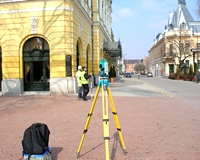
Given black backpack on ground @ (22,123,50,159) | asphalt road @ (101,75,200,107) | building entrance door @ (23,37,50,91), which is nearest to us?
black backpack on ground @ (22,123,50,159)

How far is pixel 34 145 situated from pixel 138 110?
5969 mm

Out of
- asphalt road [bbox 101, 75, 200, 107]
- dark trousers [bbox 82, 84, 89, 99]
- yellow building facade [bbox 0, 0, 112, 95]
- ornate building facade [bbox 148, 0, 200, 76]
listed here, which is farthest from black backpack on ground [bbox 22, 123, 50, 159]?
ornate building facade [bbox 148, 0, 200, 76]

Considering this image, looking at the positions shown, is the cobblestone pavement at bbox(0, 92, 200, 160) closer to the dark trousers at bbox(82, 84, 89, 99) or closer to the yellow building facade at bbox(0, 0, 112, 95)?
the dark trousers at bbox(82, 84, 89, 99)

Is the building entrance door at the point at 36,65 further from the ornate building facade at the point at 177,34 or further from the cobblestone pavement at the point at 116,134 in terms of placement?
the ornate building facade at the point at 177,34

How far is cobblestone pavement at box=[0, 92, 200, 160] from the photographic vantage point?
4.49 m

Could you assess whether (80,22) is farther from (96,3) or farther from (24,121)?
(24,121)

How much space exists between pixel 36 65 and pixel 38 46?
1.32 metres

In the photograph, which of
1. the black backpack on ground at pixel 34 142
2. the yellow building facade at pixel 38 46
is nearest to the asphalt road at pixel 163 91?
the yellow building facade at pixel 38 46

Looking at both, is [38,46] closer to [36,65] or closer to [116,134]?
[36,65]

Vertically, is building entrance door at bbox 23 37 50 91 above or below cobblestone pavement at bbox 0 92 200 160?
above

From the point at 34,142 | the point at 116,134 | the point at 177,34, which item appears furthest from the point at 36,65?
the point at 177,34

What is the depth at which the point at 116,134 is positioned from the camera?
5.84m

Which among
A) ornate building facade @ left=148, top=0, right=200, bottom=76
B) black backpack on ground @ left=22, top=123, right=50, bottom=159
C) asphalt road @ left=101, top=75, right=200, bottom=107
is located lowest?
asphalt road @ left=101, top=75, right=200, bottom=107

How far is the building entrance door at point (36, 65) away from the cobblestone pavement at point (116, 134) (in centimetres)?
630
